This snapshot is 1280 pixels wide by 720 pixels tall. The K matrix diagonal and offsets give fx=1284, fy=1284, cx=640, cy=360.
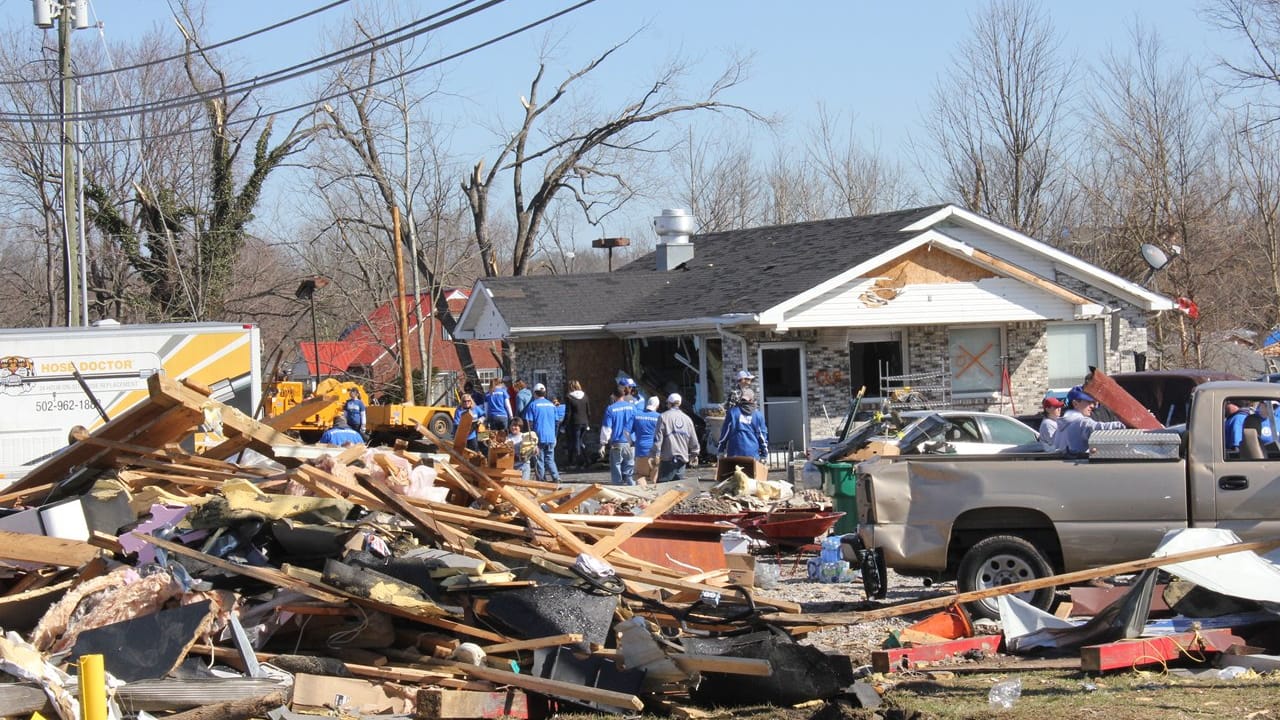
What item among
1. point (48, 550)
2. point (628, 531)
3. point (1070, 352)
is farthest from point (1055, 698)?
point (1070, 352)

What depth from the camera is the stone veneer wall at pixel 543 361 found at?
28.6 m

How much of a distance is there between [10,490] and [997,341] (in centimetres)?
1914

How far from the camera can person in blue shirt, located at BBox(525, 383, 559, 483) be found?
21.1 metres

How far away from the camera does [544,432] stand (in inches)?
830

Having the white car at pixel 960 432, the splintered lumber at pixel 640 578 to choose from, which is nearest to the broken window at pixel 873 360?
the white car at pixel 960 432

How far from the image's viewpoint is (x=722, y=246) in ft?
106

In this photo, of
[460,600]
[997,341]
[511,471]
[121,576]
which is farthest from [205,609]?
[997,341]

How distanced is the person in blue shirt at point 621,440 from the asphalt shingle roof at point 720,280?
4.70 metres

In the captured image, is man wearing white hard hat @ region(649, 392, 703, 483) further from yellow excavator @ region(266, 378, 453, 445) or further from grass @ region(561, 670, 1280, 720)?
grass @ region(561, 670, 1280, 720)

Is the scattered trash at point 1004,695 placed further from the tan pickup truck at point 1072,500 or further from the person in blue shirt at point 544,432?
the person in blue shirt at point 544,432

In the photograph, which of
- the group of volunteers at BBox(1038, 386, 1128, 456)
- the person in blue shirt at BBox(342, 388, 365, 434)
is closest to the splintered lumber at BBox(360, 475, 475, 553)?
the group of volunteers at BBox(1038, 386, 1128, 456)

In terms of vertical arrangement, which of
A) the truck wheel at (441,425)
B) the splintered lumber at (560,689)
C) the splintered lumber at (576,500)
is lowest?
the splintered lumber at (560,689)

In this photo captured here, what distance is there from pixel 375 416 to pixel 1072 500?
18.6 meters

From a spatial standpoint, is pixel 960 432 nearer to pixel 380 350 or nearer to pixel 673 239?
pixel 673 239
